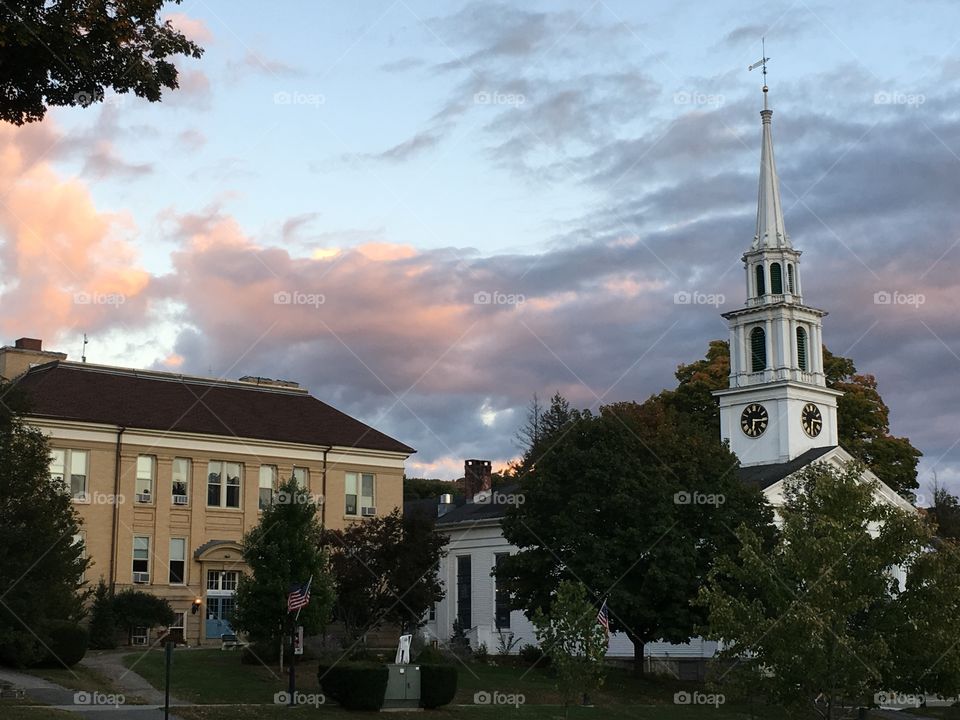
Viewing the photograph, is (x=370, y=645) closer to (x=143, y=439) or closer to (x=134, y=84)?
(x=143, y=439)

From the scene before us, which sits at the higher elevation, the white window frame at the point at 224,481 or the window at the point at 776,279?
the window at the point at 776,279

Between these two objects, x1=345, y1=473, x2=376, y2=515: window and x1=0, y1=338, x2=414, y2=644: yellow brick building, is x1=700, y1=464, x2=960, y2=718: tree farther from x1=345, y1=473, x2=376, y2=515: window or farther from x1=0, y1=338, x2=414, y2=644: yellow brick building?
x1=345, y1=473, x2=376, y2=515: window

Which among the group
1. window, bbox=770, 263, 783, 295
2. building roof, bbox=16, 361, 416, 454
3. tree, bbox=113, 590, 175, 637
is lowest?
tree, bbox=113, 590, 175, 637

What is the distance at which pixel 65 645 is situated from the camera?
3706 cm

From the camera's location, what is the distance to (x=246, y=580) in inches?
1547

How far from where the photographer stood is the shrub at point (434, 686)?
35.6 meters

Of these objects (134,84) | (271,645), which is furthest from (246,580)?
(134,84)

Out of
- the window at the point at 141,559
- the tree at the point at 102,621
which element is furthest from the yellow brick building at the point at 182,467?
the tree at the point at 102,621

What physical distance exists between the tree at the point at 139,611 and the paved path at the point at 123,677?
19.6 ft

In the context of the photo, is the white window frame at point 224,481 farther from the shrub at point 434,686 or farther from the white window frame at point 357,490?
the shrub at point 434,686

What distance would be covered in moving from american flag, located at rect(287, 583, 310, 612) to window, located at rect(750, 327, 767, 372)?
4038cm

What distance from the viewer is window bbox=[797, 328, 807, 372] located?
6962cm

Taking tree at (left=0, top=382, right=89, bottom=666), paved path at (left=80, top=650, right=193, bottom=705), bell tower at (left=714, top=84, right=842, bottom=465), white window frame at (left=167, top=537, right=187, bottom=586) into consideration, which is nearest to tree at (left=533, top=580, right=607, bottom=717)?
paved path at (left=80, top=650, right=193, bottom=705)

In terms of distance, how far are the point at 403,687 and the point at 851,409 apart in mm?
47401
